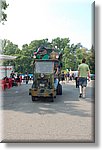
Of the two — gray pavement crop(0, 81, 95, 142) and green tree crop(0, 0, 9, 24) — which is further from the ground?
green tree crop(0, 0, 9, 24)

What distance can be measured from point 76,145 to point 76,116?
58.4 inches

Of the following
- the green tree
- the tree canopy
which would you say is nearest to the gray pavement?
the tree canopy

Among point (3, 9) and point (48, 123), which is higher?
point (3, 9)

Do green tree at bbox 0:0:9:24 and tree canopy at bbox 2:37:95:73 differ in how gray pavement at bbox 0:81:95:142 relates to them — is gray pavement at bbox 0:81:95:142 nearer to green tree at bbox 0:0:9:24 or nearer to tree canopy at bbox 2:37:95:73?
tree canopy at bbox 2:37:95:73

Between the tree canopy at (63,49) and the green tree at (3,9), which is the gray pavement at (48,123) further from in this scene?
the green tree at (3,9)

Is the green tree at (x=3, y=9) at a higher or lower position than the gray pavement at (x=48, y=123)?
higher

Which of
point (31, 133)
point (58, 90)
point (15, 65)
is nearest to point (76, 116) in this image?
point (31, 133)

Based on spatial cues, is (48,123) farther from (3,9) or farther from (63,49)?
(63,49)

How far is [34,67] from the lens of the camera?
7.36m

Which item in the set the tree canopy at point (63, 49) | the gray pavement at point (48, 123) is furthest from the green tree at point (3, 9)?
the gray pavement at point (48, 123)

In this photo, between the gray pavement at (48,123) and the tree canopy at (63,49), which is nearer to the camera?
the gray pavement at (48,123)

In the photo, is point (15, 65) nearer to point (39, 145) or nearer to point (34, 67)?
point (34, 67)

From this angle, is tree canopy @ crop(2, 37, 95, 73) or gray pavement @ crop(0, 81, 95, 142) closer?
gray pavement @ crop(0, 81, 95, 142)

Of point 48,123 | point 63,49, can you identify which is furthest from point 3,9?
point 63,49
